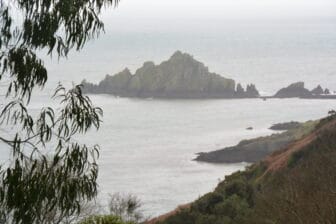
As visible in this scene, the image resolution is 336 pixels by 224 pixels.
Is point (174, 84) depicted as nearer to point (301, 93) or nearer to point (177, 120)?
point (301, 93)

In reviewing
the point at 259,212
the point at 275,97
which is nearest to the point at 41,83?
the point at 259,212

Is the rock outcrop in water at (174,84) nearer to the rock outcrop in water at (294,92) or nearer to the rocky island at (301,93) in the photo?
the rock outcrop in water at (294,92)

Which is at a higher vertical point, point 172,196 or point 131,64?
point 131,64

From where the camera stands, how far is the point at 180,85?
317ft

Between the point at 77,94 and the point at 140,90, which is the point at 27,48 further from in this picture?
the point at 140,90

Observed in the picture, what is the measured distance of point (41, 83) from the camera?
7.02 metres

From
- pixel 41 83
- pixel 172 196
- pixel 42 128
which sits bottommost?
pixel 172 196

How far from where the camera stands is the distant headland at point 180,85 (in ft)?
308

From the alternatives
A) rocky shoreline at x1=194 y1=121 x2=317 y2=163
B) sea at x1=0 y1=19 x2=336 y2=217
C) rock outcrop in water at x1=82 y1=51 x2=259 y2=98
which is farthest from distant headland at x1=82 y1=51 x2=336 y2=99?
rocky shoreline at x1=194 y1=121 x2=317 y2=163

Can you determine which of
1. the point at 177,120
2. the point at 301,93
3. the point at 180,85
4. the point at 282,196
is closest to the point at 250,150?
the point at 177,120

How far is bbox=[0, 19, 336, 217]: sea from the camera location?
44781 millimetres

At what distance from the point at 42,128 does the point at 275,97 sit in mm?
86940

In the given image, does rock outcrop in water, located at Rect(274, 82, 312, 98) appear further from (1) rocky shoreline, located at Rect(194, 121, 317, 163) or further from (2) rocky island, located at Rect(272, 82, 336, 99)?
(1) rocky shoreline, located at Rect(194, 121, 317, 163)

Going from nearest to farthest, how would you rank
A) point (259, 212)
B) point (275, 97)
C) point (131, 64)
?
point (259, 212) < point (275, 97) < point (131, 64)
